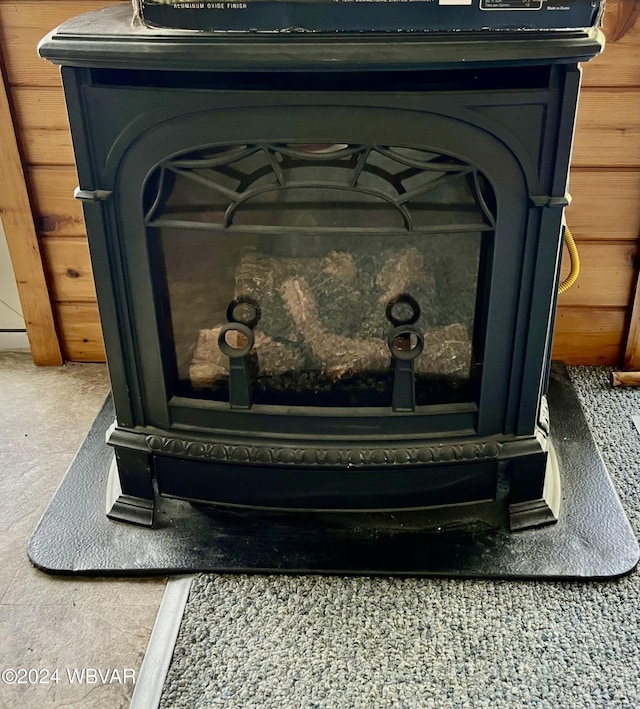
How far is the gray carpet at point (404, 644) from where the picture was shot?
3.25 feet

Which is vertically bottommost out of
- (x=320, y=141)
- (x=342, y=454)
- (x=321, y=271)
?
(x=342, y=454)

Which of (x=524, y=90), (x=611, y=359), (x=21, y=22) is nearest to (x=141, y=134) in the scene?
(x=524, y=90)

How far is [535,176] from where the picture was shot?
1.01 m

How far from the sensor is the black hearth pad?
1.17 metres

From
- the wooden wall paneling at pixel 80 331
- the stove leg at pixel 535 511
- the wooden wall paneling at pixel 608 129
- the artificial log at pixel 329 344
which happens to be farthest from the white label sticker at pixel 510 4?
the wooden wall paneling at pixel 80 331

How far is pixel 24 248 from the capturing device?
160 cm

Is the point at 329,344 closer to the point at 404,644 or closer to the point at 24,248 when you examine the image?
the point at 404,644

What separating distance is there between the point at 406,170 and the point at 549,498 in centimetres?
60

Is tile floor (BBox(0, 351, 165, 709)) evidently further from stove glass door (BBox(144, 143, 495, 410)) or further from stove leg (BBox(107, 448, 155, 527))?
stove glass door (BBox(144, 143, 495, 410))

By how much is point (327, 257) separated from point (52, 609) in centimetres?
→ 66

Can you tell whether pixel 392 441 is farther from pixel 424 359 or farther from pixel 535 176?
pixel 535 176

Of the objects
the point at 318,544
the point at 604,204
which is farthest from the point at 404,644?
the point at 604,204

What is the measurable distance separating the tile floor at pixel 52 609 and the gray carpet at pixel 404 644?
0.25 ft

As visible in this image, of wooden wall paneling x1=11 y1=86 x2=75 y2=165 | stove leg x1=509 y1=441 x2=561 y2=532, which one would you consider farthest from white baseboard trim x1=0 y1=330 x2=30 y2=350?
stove leg x1=509 y1=441 x2=561 y2=532
